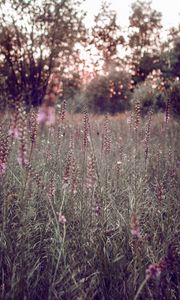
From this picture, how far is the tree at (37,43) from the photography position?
13.1 m

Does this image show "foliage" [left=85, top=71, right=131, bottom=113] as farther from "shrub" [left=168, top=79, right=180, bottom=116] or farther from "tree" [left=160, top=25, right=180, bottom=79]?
"shrub" [left=168, top=79, right=180, bottom=116]

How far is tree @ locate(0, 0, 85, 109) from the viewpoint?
518 inches

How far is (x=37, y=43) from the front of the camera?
13.5m

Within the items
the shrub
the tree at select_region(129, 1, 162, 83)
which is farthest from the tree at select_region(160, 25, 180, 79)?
the tree at select_region(129, 1, 162, 83)

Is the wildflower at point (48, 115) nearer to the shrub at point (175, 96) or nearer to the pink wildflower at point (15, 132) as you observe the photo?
the pink wildflower at point (15, 132)

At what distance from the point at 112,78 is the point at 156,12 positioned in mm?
14508

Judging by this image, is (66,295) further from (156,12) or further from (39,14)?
(156,12)

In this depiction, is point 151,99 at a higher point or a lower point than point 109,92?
lower

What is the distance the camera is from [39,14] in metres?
13.1

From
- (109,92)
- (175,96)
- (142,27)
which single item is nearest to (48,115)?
(175,96)

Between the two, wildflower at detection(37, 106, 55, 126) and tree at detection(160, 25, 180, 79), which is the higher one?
tree at detection(160, 25, 180, 79)

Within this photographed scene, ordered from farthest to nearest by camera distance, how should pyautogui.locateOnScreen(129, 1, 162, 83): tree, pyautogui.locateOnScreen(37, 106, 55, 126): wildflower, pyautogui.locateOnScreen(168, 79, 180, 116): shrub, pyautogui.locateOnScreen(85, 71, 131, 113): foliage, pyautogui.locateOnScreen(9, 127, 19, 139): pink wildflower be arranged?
pyautogui.locateOnScreen(129, 1, 162, 83): tree → pyautogui.locateOnScreen(85, 71, 131, 113): foliage → pyautogui.locateOnScreen(168, 79, 180, 116): shrub → pyautogui.locateOnScreen(37, 106, 55, 126): wildflower → pyautogui.locateOnScreen(9, 127, 19, 139): pink wildflower

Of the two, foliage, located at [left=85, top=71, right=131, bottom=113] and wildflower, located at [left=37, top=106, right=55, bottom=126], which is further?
foliage, located at [left=85, top=71, right=131, bottom=113]

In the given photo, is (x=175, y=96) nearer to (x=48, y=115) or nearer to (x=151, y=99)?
(x=151, y=99)
